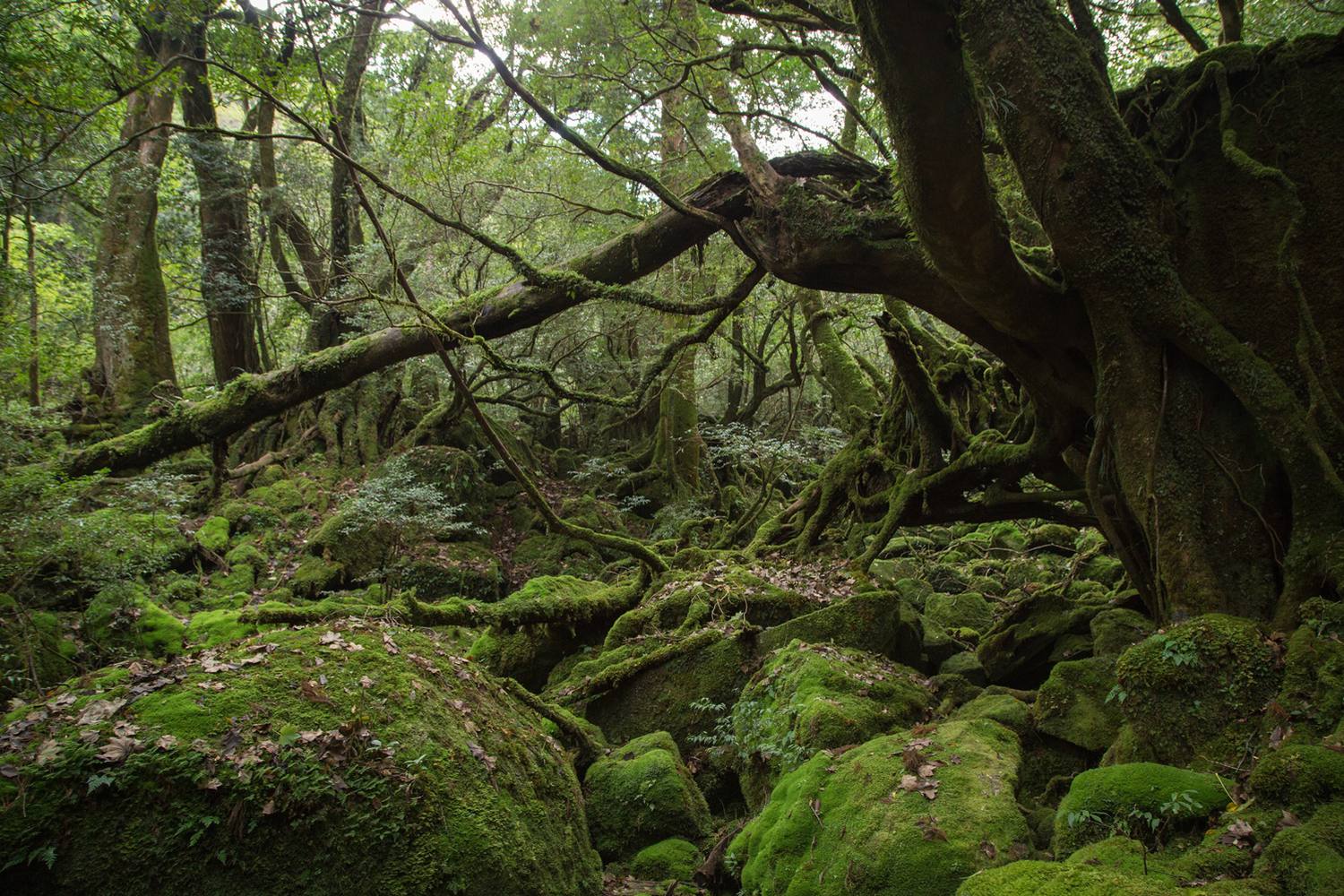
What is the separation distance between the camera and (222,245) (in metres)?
15.6

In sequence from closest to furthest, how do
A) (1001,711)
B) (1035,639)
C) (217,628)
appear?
(1001,711)
(1035,639)
(217,628)

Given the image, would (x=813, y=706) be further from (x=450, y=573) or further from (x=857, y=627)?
(x=450, y=573)

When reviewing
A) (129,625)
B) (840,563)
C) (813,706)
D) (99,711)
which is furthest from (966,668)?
(129,625)

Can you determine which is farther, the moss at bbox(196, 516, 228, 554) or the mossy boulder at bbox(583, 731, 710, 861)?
the moss at bbox(196, 516, 228, 554)

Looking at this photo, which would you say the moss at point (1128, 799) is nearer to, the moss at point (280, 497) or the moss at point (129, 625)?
the moss at point (129, 625)

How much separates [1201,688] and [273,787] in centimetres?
447

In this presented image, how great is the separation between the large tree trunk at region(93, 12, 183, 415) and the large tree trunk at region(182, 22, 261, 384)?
2.63 ft

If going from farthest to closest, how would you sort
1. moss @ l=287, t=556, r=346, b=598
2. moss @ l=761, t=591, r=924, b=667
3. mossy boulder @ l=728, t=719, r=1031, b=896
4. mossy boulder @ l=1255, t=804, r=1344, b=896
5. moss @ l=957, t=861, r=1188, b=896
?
moss @ l=287, t=556, r=346, b=598 → moss @ l=761, t=591, r=924, b=667 → mossy boulder @ l=728, t=719, r=1031, b=896 → moss @ l=957, t=861, r=1188, b=896 → mossy boulder @ l=1255, t=804, r=1344, b=896

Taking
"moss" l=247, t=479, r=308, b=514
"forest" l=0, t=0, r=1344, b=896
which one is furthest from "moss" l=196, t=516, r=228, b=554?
"moss" l=247, t=479, r=308, b=514

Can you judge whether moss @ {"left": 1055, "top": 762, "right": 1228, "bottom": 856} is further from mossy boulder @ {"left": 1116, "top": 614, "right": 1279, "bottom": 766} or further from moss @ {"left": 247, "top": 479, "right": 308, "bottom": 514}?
moss @ {"left": 247, "top": 479, "right": 308, "bottom": 514}

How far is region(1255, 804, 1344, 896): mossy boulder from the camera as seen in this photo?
228cm

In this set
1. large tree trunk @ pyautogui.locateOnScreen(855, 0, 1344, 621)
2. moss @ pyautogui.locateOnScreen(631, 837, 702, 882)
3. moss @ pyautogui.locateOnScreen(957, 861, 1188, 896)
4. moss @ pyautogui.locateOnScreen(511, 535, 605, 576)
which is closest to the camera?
moss @ pyautogui.locateOnScreen(957, 861, 1188, 896)

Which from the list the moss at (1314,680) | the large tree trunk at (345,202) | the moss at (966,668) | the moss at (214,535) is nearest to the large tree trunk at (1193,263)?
the moss at (1314,680)

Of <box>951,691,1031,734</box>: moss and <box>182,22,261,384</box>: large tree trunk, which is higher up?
<box>182,22,261,384</box>: large tree trunk
